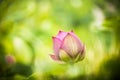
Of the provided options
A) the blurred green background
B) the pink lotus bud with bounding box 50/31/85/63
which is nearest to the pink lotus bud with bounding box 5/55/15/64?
the blurred green background

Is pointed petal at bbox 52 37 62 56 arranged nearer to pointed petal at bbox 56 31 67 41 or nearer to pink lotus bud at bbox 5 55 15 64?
pointed petal at bbox 56 31 67 41

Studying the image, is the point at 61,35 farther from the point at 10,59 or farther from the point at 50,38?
the point at 10,59

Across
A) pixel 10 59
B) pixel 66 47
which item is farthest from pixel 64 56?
pixel 10 59

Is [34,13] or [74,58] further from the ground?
[34,13]

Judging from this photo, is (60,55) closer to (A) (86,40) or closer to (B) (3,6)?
(A) (86,40)

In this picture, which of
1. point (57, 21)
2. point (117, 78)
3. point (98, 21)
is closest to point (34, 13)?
point (57, 21)

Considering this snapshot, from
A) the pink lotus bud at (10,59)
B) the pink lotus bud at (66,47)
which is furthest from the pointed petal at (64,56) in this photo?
the pink lotus bud at (10,59)
